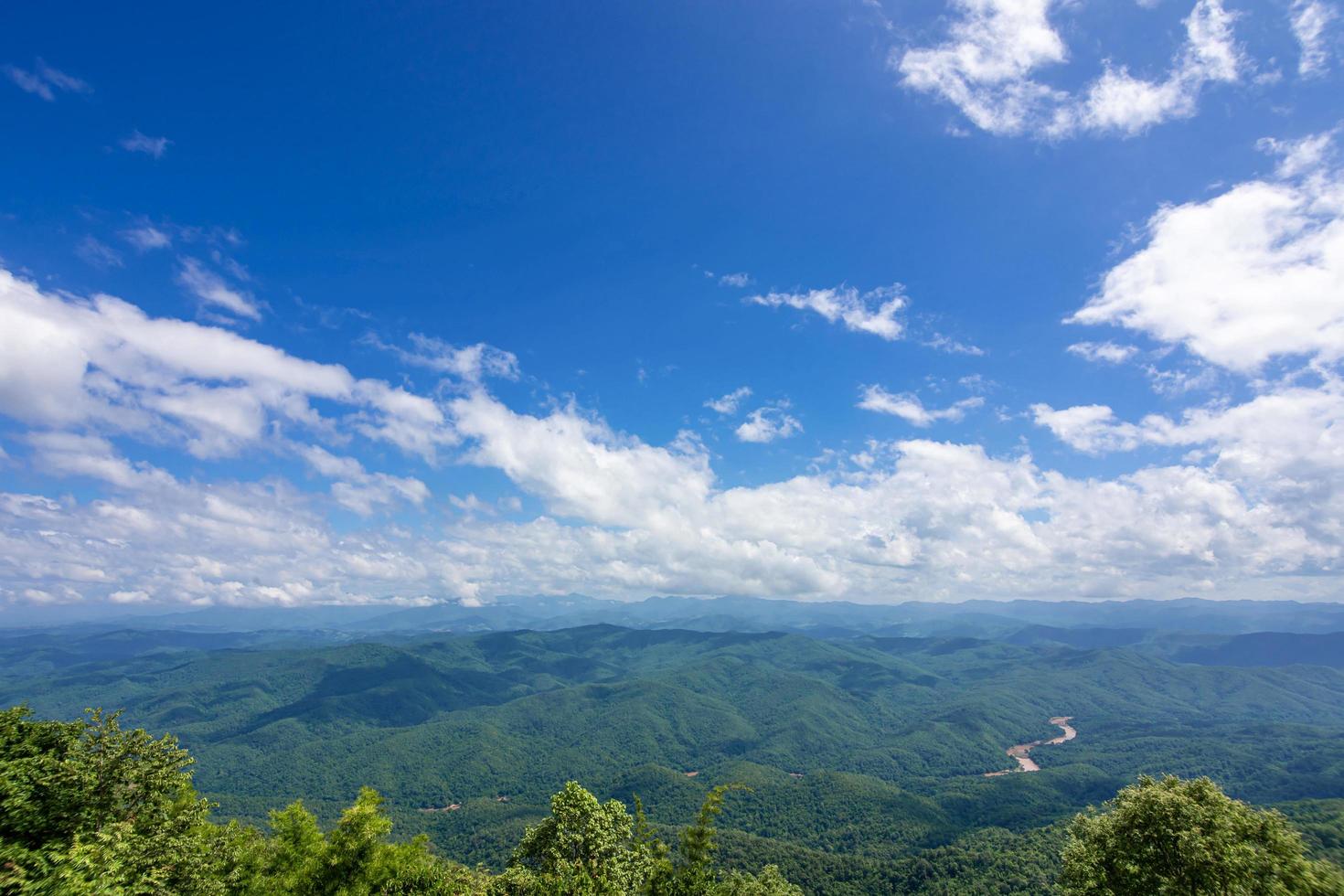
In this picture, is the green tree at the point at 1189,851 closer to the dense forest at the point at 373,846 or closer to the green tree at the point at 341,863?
the dense forest at the point at 373,846

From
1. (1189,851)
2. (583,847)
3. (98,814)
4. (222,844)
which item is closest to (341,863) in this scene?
(222,844)

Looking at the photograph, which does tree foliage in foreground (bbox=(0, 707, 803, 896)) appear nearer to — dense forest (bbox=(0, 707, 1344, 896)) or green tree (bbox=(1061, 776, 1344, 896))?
dense forest (bbox=(0, 707, 1344, 896))

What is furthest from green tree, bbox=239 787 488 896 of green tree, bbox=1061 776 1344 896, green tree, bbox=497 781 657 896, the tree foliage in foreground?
green tree, bbox=1061 776 1344 896

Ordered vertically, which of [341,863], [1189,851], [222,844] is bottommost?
[341,863]

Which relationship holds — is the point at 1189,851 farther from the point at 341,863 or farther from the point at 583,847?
the point at 341,863

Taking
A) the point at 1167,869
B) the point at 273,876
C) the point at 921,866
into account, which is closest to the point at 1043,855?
the point at 921,866

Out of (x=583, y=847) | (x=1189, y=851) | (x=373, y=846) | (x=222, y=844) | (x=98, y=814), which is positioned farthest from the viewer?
(x=583, y=847)

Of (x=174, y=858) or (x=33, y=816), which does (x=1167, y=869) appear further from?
(x=33, y=816)
